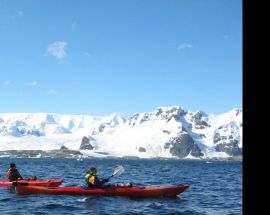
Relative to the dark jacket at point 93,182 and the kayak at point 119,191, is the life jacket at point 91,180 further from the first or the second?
the kayak at point 119,191

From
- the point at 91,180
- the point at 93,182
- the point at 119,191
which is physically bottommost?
the point at 119,191

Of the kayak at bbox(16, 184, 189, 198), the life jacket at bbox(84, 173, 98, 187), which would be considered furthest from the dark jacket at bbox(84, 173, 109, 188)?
the kayak at bbox(16, 184, 189, 198)

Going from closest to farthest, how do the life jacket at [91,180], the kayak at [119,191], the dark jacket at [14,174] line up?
the kayak at [119,191] < the life jacket at [91,180] < the dark jacket at [14,174]

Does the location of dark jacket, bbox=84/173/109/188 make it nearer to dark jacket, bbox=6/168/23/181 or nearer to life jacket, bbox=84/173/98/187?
life jacket, bbox=84/173/98/187

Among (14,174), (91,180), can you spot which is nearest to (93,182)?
(91,180)

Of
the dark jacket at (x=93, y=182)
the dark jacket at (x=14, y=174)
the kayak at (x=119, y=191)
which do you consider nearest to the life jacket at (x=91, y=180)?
the dark jacket at (x=93, y=182)

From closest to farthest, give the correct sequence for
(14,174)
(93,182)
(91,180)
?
(93,182) → (91,180) → (14,174)

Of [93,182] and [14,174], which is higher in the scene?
[14,174]

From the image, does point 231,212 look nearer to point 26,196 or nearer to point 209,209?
point 209,209

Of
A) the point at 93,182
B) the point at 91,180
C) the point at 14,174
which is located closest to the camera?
the point at 93,182

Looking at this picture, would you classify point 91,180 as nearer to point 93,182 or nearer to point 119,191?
point 93,182
